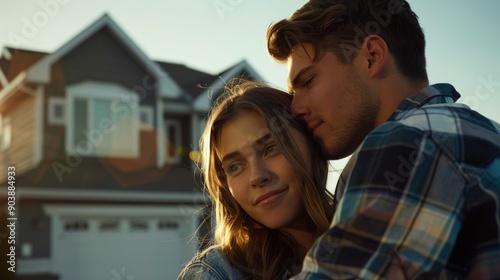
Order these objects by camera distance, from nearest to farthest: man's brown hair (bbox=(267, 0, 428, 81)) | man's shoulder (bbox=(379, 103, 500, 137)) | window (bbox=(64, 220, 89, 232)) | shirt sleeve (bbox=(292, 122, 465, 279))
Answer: shirt sleeve (bbox=(292, 122, 465, 279))
man's shoulder (bbox=(379, 103, 500, 137))
man's brown hair (bbox=(267, 0, 428, 81))
window (bbox=(64, 220, 89, 232))

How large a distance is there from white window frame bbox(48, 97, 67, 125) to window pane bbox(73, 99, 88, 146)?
1.15 ft

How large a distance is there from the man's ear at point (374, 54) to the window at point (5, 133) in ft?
58.6

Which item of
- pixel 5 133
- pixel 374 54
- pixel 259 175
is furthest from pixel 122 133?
pixel 374 54

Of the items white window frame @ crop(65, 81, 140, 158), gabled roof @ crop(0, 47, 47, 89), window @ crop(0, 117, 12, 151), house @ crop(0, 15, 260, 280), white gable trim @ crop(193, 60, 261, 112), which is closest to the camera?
house @ crop(0, 15, 260, 280)

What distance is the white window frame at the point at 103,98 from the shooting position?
1855cm

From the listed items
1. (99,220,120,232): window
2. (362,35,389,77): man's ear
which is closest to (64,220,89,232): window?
(99,220,120,232): window

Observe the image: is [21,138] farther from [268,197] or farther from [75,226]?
[268,197]

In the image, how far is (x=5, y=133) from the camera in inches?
778

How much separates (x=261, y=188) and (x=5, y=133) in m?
18.0

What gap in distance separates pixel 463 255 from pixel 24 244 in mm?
17024

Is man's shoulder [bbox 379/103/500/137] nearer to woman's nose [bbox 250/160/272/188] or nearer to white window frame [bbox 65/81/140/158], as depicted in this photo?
woman's nose [bbox 250/160/272/188]

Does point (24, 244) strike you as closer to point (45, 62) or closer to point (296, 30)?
point (45, 62)

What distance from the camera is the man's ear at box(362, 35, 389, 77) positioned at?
3062 mm

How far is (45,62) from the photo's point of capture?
18516mm
